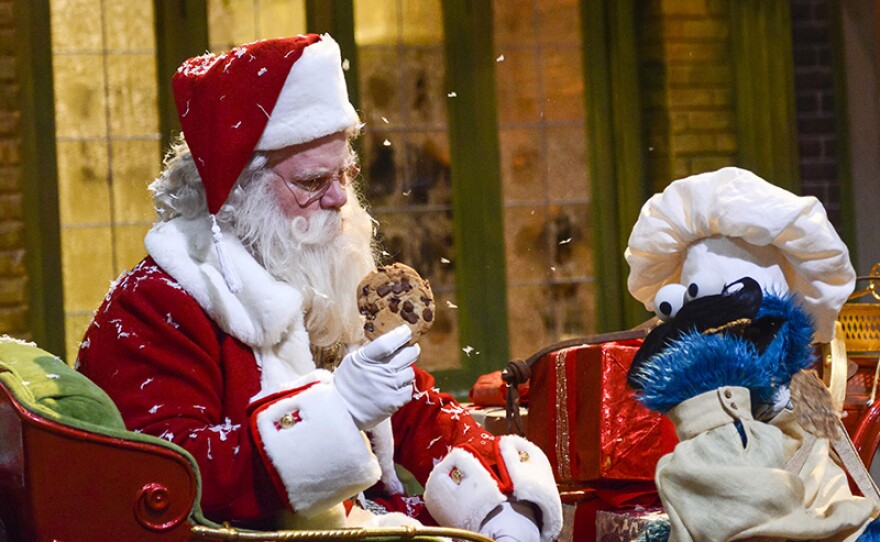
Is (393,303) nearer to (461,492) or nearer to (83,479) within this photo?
(461,492)

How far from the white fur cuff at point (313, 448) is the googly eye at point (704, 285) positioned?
698mm

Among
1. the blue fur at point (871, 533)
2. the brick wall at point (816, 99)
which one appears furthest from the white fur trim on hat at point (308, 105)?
the brick wall at point (816, 99)

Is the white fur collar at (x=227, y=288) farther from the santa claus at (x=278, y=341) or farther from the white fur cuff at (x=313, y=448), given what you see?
the white fur cuff at (x=313, y=448)

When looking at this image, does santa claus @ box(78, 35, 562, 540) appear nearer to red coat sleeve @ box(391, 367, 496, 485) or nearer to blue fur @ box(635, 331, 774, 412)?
red coat sleeve @ box(391, 367, 496, 485)

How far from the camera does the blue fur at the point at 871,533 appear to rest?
90.4 inches

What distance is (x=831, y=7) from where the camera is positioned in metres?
5.83

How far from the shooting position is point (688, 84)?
18.3 ft

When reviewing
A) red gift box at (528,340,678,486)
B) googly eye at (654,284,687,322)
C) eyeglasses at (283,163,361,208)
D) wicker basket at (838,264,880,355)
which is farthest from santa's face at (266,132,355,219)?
wicker basket at (838,264,880,355)

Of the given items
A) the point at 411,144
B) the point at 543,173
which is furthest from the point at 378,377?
the point at 543,173

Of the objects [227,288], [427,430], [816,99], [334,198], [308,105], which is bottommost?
[427,430]

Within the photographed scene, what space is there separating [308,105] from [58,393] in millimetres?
842

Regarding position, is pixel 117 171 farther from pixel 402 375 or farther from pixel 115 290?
pixel 402 375

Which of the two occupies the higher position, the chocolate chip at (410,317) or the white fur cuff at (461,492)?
the chocolate chip at (410,317)

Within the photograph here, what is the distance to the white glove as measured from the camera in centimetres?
257
